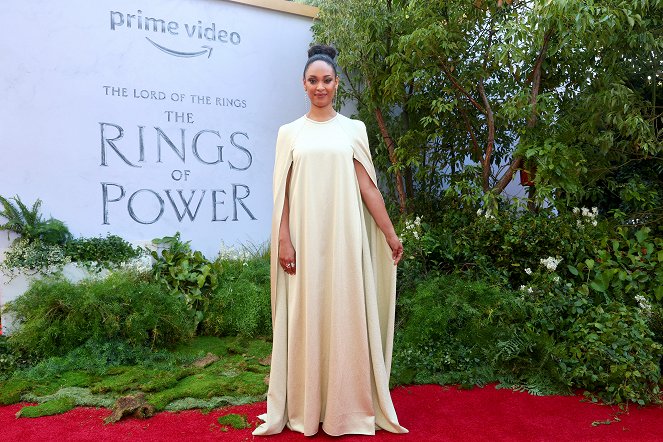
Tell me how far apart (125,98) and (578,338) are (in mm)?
4304

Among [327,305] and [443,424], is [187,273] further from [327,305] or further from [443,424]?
[443,424]

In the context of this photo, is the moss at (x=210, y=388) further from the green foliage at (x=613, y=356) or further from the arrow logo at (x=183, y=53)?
the arrow logo at (x=183, y=53)

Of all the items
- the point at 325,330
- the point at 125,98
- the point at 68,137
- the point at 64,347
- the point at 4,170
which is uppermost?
the point at 125,98

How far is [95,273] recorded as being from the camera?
4633mm

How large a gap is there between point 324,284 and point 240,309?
81.7 inches

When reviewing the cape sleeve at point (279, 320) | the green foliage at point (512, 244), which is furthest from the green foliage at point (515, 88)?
the cape sleeve at point (279, 320)

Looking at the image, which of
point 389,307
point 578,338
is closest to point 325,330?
point 389,307

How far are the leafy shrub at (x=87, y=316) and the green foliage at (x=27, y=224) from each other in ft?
1.78

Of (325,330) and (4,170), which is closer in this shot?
(325,330)

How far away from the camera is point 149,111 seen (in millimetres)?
5332

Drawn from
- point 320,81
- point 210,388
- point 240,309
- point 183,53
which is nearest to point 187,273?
point 240,309

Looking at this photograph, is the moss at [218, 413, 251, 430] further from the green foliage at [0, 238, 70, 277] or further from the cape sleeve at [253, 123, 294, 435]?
the green foliage at [0, 238, 70, 277]

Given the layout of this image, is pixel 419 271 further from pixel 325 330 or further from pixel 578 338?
pixel 325 330

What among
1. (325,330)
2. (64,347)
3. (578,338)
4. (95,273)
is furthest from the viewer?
(95,273)
